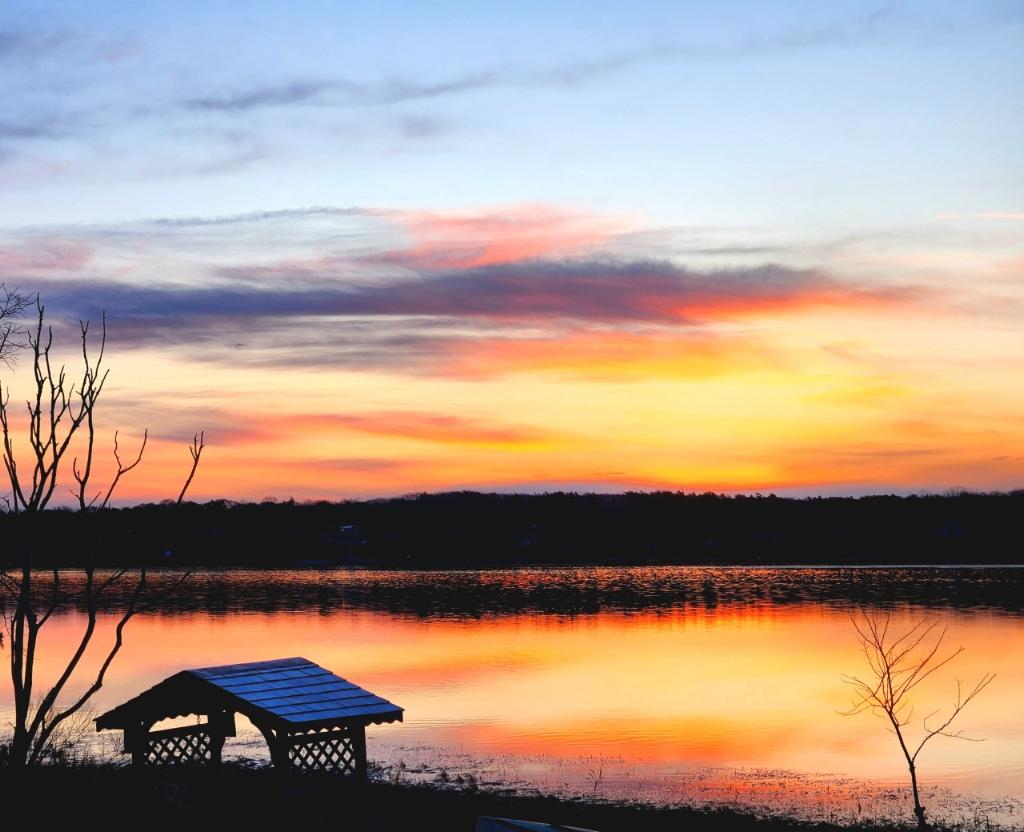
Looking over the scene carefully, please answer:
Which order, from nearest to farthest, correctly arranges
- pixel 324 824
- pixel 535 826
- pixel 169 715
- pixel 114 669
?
pixel 535 826
pixel 324 824
pixel 169 715
pixel 114 669

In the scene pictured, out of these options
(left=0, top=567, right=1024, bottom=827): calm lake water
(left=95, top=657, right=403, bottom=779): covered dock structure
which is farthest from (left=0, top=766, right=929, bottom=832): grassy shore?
(left=0, top=567, right=1024, bottom=827): calm lake water

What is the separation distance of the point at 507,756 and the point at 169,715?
17318 mm

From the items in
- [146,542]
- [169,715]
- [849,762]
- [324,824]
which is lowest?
[849,762]

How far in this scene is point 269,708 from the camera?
1641 centimetres

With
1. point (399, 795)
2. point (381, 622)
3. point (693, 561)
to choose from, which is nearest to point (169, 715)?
point (399, 795)

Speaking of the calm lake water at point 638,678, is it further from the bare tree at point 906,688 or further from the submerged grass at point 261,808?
the submerged grass at point 261,808

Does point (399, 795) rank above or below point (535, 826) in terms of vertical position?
below

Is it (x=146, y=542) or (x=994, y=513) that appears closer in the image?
(x=146, y=542)

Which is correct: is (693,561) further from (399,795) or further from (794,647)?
(399,795)

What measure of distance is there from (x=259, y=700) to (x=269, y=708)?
0.28m

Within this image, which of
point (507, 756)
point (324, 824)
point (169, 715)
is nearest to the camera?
point (324, 824)

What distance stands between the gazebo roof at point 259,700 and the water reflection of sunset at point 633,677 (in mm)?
17197

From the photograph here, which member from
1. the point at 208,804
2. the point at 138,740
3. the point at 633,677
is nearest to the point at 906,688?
the point at 633,677

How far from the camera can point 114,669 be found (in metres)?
57.0
